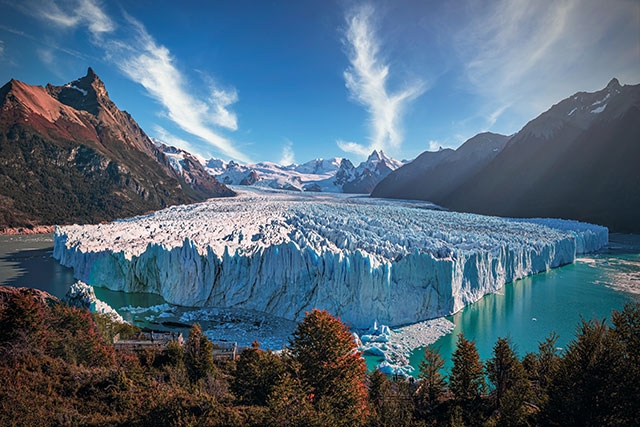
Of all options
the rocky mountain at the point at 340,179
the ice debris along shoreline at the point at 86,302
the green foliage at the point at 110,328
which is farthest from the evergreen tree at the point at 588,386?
the rocky mountain at the point at 340,179

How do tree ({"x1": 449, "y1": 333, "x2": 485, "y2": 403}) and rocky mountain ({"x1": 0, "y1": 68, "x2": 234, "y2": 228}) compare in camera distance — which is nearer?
tree ({"x1": 449, "y1": 333, "x2": 485, "y2": 403})

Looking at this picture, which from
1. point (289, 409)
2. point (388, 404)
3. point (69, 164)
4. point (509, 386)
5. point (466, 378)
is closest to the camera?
point (289, 409)

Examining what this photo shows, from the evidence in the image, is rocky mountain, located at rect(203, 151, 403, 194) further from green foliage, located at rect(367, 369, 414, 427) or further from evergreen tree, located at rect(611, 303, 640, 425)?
evergreen tree, located at rect(611, 303, 640, 425)

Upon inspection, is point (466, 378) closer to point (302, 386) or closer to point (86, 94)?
point (302, 386)

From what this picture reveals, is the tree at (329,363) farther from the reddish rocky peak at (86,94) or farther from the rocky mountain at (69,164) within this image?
the reddish rocky peak at (86,94)

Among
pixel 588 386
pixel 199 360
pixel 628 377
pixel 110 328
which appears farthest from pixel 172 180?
pixel 628 377

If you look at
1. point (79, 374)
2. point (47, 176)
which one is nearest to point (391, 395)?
point (79, 374)

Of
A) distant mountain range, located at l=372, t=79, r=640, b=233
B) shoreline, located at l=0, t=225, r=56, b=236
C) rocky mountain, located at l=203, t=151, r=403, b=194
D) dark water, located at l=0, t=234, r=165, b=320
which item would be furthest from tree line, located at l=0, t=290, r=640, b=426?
rocky mountain, located at l=203, t=151, r=403, b=194
